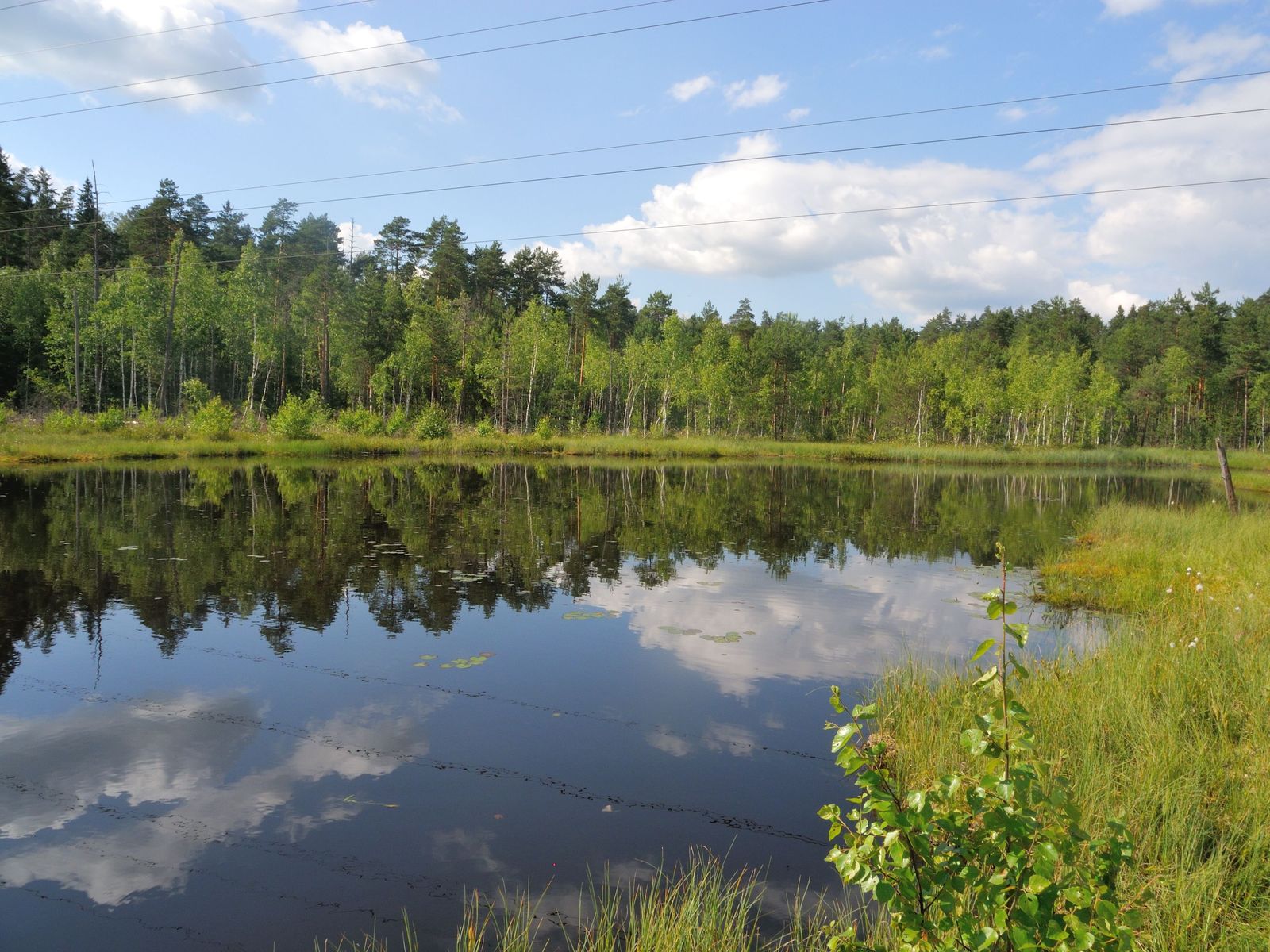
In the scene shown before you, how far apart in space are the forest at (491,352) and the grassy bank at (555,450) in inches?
148

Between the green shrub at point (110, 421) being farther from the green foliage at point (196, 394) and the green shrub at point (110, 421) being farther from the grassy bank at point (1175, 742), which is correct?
the grassy bank at point (1175, 742)

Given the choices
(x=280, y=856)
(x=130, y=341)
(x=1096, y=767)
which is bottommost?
(x=280, y=856)

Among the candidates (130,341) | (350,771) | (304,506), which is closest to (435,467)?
(304,506)

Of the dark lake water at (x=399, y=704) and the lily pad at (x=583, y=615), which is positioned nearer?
the dark lake water at (x=399, y=704)

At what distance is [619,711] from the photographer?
27.9ft

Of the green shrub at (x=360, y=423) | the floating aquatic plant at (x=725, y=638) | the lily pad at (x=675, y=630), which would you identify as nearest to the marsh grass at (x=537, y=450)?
the green shrub at (x=360, y=423)

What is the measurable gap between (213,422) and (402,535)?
97.4 ft

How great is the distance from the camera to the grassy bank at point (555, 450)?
38.0 metres

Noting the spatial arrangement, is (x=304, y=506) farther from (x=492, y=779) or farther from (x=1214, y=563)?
(x=1214, y=563)

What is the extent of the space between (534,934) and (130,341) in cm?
6114

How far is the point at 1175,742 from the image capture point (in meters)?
5.62

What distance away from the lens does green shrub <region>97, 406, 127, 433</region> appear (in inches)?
1620

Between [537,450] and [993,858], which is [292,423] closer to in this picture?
[537,450]

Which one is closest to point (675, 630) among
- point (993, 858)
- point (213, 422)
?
point (993, 858)
